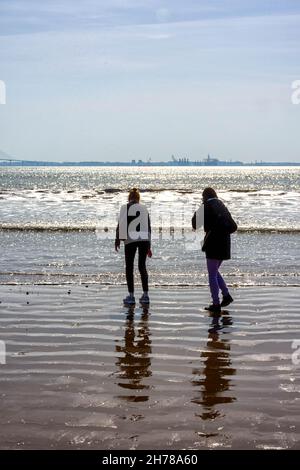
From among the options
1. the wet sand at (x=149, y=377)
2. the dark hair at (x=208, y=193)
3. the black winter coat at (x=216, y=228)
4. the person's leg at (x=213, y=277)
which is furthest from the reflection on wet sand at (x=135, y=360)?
the dark hair at (x=208, y=193)

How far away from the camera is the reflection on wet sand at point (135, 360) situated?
604 cm

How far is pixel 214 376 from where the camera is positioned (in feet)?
21.2

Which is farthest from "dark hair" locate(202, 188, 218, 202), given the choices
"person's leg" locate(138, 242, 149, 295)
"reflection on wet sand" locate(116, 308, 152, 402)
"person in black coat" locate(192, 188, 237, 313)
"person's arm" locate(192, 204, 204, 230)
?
"reflection on wet sand" locate(116, 308, 152, 402)

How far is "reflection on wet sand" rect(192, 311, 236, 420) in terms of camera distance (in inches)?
222

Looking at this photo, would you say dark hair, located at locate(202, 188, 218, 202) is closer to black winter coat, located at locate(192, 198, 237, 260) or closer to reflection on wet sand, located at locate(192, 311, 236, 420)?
black winter coat, located at locate(192, 198, 237, 260)

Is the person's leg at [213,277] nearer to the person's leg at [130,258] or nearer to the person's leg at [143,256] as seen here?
the person's leg at [143,256]

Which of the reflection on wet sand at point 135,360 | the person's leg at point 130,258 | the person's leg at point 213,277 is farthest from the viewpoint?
the person's leg at point 130,258

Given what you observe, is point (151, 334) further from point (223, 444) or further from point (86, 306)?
point (223, 444)

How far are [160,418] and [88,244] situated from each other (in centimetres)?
1654

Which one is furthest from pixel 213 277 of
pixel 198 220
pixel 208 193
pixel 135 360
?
pixel 135 360

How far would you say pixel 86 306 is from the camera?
1025cm

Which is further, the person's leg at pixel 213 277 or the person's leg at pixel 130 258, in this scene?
the person's leg at pixel 130 258

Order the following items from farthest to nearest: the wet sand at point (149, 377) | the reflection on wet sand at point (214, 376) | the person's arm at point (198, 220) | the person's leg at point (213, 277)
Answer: the person's leg at point (213, 277)
the person's arm at point (198, 220)
the reflection on wet sand at point (214, 376)
the wet sand at point (149, 377)
